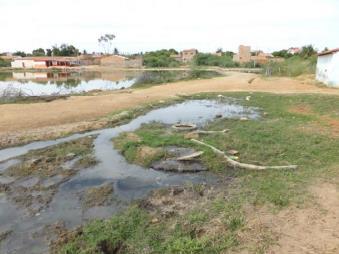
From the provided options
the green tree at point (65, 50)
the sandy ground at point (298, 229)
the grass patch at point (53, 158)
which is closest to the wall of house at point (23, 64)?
the green tree at point (65, 50)

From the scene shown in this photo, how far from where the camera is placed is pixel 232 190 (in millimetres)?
6652

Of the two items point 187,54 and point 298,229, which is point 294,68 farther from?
point 187,54

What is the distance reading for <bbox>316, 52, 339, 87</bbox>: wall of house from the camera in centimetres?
2438

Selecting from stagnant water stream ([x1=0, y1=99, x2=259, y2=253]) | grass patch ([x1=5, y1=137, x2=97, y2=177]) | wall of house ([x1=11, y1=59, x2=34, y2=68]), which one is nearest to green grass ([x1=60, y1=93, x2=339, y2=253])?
stagnant water stream ([x1=0, y1=99, x2=259, y2=253])

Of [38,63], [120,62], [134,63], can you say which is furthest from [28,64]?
[134,63]

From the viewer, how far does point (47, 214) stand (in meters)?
6.15

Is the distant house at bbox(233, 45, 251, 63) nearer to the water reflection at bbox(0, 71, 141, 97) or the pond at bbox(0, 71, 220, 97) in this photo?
the pond at bbox(0, 71, 220, 97)

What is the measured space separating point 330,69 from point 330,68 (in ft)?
0.30

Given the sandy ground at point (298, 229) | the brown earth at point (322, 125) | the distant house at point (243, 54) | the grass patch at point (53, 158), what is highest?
the distant house at point (243, 54)

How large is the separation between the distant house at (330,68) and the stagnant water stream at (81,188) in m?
19.0

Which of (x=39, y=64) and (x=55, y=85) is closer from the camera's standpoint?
(x=55, y=85)

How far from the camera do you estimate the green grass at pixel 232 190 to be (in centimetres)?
485

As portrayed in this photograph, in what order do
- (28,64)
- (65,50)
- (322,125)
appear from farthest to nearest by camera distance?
(65,50)
(28,64)
(322,125)

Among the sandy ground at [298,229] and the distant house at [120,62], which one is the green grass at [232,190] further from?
the distant house at [120,62]
